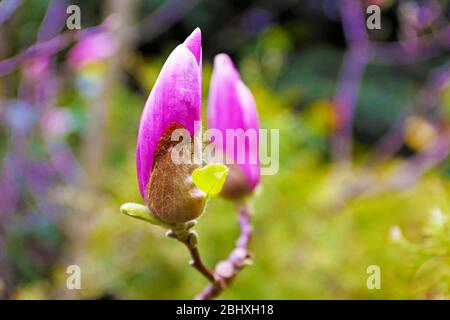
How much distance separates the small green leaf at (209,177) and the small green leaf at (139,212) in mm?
34

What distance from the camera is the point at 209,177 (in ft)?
1.07

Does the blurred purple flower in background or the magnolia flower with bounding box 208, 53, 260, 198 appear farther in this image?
the blurred purple flower in background

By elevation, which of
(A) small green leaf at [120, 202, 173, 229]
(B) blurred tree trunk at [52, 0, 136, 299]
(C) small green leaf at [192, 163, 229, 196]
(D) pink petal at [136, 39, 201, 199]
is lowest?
(A) small green leaf at [120, 202, 173, 229]

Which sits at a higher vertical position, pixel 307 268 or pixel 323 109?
pixel 323 109

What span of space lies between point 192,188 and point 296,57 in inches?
115

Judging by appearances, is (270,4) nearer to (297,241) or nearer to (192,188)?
(297,241)

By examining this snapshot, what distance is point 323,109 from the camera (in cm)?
156

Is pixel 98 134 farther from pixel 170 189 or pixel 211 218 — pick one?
pixel 170 189

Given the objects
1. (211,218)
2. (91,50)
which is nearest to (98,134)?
(91,50)

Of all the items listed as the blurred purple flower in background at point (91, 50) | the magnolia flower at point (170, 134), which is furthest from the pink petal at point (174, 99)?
the blurred purple flower in background at point (91, 50)

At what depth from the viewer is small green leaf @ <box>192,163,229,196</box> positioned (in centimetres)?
32

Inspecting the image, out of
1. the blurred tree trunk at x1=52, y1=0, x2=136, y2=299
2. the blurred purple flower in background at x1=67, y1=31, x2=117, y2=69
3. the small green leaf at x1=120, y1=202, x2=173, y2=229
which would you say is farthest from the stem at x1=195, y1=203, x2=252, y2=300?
the blurred purple flower in background at x1=67, y1=31, x2=117, y2=69

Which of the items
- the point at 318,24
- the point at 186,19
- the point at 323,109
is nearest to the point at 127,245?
the point at 323,109

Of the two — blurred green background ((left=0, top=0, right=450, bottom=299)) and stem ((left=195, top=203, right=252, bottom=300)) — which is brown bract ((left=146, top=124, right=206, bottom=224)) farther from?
blurred green background ((left=0, top=0, right=450, bottom=299))
